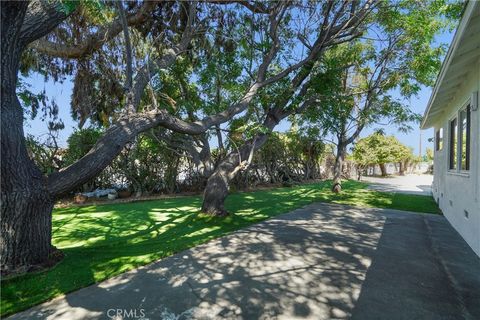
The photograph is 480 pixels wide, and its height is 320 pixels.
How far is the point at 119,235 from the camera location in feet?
18.2

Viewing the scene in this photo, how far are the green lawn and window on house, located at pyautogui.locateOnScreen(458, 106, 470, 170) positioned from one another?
3.44m

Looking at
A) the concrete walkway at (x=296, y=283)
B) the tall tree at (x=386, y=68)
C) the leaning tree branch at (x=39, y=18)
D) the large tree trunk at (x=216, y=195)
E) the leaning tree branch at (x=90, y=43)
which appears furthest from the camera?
the tall tree at (x=386, y=68)

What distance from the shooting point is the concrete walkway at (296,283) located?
281cm

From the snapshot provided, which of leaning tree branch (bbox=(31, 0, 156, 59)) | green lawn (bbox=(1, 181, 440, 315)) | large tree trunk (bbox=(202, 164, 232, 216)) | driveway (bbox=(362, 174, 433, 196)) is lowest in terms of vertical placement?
green lawn (bbox=(1, 181, 440, 315))

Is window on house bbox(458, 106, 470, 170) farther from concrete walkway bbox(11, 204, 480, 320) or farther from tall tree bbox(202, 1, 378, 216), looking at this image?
tall tree bbox(202, 1, 378, 216)

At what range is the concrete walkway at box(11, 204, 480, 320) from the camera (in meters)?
2.81

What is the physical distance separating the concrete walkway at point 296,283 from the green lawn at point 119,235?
30 cm

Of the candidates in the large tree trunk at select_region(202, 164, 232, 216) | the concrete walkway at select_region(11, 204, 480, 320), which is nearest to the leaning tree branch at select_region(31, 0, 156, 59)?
the large tree trunk at select_region(202, 164, 232, 216)

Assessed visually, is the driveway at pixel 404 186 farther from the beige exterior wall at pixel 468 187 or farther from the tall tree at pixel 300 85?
the tall tree at pixel 300 85

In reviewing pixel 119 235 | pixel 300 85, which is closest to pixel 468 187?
pixel 300 85

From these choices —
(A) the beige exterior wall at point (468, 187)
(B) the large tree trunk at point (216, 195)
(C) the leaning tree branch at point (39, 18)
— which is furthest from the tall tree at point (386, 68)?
(C) the leaning tree branch at point (39, 18)

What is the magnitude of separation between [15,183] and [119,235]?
2473 millimetres

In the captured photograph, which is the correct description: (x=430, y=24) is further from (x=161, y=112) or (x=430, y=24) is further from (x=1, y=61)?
(x=1, y=61)

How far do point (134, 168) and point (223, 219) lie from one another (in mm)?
5471
